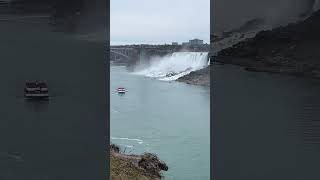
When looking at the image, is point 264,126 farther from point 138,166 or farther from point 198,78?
point 198,78

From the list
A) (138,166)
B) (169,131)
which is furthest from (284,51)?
(169,131)

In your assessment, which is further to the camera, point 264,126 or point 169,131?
point 169,131

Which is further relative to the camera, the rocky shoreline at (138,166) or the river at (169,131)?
the river at (169,131)
